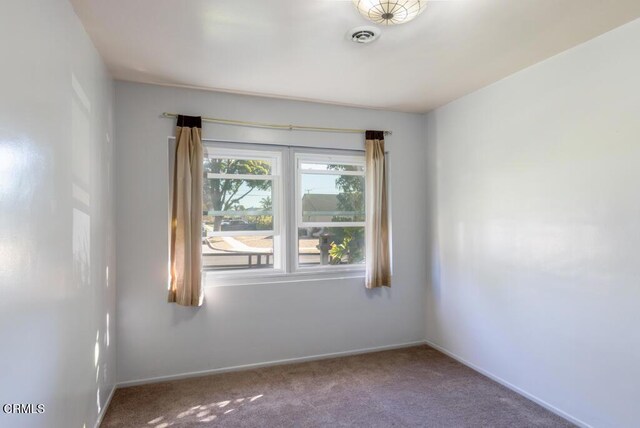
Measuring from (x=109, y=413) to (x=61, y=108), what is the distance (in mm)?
2101

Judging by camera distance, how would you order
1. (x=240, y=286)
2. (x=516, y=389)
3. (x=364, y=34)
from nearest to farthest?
(x=364, y=34) → (x=516, y=389) → (x=240, y=286)

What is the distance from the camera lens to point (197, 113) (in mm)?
3229

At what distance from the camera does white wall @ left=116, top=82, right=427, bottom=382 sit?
304 cm

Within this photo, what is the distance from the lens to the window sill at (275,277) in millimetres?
3336

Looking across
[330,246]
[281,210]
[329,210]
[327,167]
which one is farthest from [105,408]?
[327,167]

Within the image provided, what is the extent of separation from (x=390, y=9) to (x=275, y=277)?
8.07 ft

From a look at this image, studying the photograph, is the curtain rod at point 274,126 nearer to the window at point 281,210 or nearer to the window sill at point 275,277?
the window at point 281,210

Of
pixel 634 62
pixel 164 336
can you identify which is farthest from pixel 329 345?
pixel 634 62

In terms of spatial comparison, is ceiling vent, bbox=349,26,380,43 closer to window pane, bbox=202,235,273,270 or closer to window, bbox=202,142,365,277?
window, bbox=202,142,365,277

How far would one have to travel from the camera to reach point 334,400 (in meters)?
2.77

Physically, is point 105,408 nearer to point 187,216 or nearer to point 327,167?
point 187,216

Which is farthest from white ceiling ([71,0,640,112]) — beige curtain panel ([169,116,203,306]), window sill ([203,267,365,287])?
window sill ([203,267,365,287])

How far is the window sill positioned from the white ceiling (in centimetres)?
170

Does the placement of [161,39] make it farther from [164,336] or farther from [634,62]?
[634,62]
